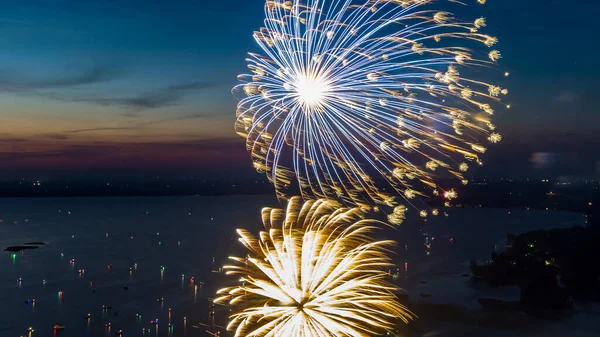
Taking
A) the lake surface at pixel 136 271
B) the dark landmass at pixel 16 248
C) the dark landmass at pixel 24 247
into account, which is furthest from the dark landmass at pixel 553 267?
the dark landmass at pixel 24 247

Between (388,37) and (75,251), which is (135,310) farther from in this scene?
(75,251)

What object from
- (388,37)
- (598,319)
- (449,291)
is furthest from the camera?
(449,291)

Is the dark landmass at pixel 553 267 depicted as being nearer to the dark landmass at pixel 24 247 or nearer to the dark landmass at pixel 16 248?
the dark landmass at pixel 16 248

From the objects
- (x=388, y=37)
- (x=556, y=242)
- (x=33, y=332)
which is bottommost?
(x=33, y=332)

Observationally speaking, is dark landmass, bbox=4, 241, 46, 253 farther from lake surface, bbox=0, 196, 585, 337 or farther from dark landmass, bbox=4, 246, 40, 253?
lake surface, bbox=0, 196, 585, 337

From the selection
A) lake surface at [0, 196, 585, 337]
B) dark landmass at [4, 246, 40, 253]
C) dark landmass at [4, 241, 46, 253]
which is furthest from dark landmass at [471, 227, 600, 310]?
dark landmass at [4, 241, 46, 253]

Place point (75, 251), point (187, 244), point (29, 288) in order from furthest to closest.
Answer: point (187, 244), point (75, 251), point (29, 288)

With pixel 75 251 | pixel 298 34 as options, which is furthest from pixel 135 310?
pixel 75 251
